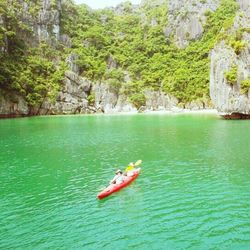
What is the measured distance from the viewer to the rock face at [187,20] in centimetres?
12425

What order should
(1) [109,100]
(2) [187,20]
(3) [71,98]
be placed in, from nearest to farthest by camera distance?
(3) [71,98]
(1) [109,100]
(2) [187,20]

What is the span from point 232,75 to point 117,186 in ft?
148

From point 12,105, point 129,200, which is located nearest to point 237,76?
point 129,200

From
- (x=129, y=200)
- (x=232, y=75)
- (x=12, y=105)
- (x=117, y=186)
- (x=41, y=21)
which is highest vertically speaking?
(x=41, y=21)

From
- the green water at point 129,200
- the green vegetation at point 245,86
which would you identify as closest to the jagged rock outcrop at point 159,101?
the green vegetation at point 245,86

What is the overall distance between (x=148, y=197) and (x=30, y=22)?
101 metres

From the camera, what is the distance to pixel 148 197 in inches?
693

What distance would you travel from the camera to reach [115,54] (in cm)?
12238

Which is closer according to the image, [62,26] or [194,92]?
[194,92]

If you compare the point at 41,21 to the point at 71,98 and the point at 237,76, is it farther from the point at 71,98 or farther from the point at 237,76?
the point at 237,76

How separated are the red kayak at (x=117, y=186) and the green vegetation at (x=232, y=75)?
1640 inches

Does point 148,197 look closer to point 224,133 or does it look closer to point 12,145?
point 12,145

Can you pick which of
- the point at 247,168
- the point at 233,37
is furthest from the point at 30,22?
the point at 247,168

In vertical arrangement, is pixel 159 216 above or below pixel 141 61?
below
